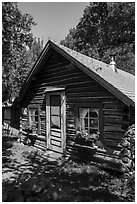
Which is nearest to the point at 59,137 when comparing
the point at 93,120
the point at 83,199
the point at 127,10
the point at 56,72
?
the point at 93,120

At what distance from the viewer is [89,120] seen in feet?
27.3

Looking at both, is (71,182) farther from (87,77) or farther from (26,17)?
(26,17)

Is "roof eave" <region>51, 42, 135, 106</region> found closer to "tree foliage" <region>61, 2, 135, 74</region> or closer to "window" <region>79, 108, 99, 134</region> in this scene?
"window" <region>79, 108, 99, 134</region>

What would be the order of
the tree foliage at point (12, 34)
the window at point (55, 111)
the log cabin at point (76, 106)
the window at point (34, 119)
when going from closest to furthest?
1. the tree foliage at point (12, 34)
2. the log cabin at point (76, 106)
3. the window at point (55, 111)
4. the window at point (34, 119)

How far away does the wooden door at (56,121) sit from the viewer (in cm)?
956

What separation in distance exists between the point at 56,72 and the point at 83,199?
21.2 ft

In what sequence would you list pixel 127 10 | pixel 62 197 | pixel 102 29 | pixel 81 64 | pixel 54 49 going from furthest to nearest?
1. pixel 102 29
2. pixel 127 10
3. pixel 54 49
4. pixel 81 64
5. pixel 62 197

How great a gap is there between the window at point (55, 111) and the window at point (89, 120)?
173cm

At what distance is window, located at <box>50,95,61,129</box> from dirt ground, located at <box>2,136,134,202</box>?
1812 mm

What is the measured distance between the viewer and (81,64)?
7.93 meters

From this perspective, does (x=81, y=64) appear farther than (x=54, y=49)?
No

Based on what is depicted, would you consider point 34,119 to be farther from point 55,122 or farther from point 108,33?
point 108,33

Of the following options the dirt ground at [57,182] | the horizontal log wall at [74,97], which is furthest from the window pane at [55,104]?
the dirt ground at [57,182]

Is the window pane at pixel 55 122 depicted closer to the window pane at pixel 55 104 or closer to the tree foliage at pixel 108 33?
the window pane at pixel 55 104
